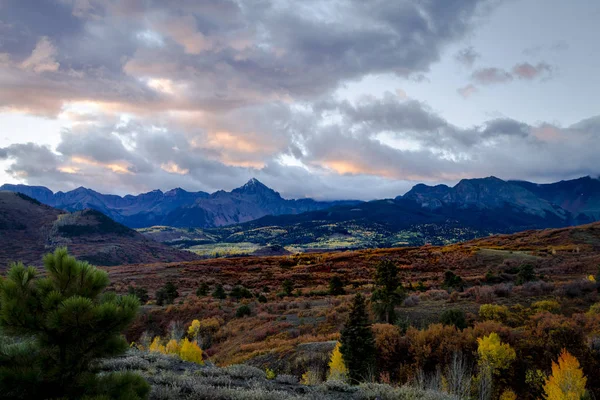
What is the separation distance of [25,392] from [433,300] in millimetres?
30507

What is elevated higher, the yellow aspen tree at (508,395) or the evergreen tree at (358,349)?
the evergreen tree at (358,349)

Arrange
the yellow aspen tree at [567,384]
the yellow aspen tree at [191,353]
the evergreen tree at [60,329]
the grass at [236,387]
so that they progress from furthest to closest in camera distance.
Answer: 1. the yellow aspen tree at [191,353]
2. the yellow aspen tree at [567,384]
3. the grass at [236,387]
4. the evergreen tree at [60,329]

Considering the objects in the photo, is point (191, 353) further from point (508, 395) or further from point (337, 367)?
point (508, 395)

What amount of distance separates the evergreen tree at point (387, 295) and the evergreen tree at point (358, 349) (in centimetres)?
1002

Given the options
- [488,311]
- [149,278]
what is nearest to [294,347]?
[488,311]

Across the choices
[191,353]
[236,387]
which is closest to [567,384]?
[236,387]

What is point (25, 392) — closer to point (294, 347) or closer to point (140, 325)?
point (294, 347)

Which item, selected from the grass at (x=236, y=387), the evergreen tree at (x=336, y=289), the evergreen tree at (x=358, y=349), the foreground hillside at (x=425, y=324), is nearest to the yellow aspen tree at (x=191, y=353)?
the foreground hillside at (x=425, y=324)

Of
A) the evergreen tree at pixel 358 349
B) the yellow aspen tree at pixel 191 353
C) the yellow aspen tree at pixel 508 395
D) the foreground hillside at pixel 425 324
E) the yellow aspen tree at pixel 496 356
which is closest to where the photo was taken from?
the yellow aspen tree at pixel 508 395

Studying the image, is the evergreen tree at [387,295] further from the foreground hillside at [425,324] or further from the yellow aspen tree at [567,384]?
the yellow aspen tree at [567,384]

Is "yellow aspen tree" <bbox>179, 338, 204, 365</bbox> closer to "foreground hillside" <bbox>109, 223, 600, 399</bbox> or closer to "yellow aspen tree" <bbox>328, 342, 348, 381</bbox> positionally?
"foreground hillside" <bbox>109, 223, 600, 399</bbox>

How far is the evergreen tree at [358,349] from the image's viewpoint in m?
13.9

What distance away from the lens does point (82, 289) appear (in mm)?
5191

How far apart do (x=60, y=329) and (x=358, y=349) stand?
1177 centimetres
